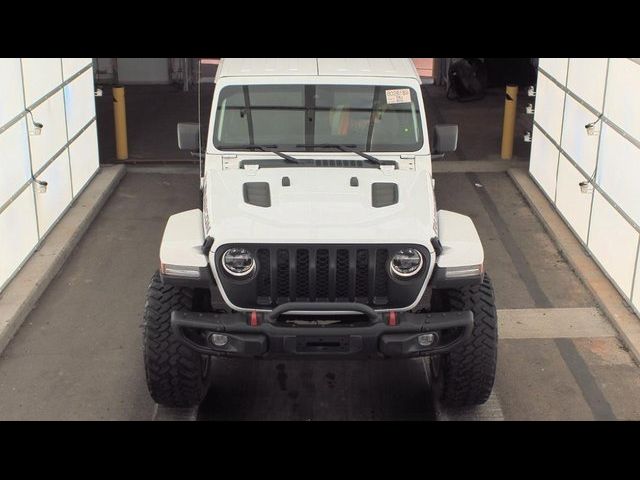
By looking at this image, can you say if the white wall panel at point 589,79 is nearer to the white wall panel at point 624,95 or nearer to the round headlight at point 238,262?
the white wall panel at point 624,95

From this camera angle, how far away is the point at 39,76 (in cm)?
905

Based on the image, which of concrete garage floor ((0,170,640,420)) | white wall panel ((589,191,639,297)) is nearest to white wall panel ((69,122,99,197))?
concrete garage floor ((0,170,640,420))

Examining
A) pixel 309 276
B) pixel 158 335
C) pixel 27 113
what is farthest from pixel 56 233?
pixel 309 276

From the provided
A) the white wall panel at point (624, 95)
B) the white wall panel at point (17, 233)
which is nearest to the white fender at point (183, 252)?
the white wall panel at point (17, 233)

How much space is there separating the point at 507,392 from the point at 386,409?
885 millimetres

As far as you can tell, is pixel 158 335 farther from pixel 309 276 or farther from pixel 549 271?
pixel 549 271

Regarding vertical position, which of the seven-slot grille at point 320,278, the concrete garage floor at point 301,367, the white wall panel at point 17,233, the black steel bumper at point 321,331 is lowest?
the concrete garage floor at point 301,367

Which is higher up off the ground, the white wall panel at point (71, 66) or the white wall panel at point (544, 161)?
the white wall panel at point (71, 66)

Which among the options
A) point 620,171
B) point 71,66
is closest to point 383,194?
point 620,171

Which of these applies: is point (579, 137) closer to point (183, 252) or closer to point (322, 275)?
point (322, 275)

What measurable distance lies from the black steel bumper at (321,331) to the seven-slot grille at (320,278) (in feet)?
0.44

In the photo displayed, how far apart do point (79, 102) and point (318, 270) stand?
239 inches

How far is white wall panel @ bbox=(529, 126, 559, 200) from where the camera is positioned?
34.4 feet

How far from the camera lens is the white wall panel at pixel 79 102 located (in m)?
10.2
